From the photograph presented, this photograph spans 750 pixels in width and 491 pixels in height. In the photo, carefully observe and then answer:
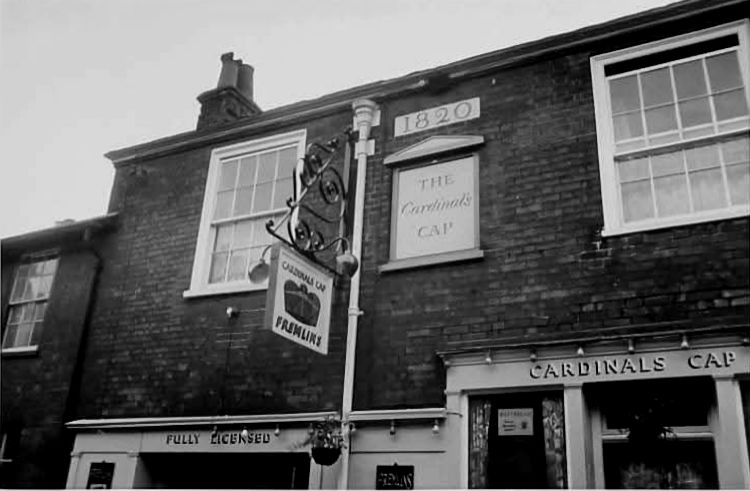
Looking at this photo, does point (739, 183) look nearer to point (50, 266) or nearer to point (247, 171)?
point (247, 171)

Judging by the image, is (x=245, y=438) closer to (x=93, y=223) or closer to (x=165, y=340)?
(x=165, y=340)

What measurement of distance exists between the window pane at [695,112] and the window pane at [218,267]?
5.41 metres

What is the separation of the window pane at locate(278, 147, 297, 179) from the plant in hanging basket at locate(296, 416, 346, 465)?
3307 millimetres

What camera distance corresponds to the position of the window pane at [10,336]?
9.90 meters

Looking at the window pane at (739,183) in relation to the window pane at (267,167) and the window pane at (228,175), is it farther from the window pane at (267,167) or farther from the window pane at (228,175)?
the window pane at (228,175)

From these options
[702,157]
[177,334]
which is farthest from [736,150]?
[177,334]

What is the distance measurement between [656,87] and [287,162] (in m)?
4.41

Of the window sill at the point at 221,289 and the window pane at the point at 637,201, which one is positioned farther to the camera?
the window sill at the point at 221,289

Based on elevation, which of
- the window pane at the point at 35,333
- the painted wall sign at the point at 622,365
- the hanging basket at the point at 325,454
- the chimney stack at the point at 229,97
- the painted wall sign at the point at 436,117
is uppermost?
the chimney stack at the point at 229,97

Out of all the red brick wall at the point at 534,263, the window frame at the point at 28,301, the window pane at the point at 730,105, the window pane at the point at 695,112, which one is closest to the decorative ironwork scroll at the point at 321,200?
the red brick wall at the point at 534,263

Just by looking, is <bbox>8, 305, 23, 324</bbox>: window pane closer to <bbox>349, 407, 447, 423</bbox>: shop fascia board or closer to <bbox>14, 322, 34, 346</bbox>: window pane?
<bbox>14, 322, 34, 346</bbox>: window pane

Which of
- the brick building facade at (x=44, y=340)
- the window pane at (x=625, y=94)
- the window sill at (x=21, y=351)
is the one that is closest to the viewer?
the window pane at (x=625, y=94)

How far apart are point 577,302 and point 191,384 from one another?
14.5 feet

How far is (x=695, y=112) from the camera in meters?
6.54
